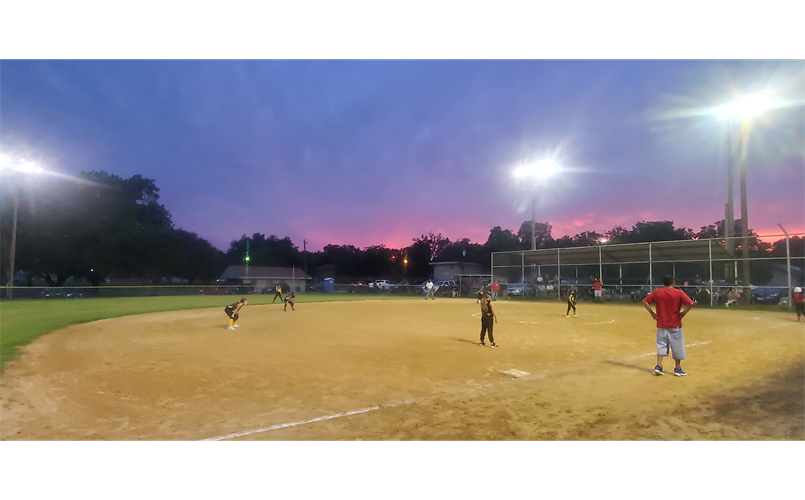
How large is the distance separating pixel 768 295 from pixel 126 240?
69.5m

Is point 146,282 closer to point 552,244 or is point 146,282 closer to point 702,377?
point 702,377

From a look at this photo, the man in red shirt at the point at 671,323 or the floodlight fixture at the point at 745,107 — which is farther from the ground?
the floodlight fixture at the point at 745,107

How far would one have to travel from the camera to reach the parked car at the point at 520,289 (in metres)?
39.8

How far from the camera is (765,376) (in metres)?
7.93

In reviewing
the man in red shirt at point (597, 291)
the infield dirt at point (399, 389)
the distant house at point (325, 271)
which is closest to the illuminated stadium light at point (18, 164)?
the infield dirt at point (399, 389)

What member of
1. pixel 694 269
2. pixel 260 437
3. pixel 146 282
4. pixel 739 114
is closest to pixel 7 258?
pixel 146 282

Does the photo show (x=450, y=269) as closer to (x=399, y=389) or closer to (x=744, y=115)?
(x=744, y=115)

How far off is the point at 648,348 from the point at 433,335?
21.7ft

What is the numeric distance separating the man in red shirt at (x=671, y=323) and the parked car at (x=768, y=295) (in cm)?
2721

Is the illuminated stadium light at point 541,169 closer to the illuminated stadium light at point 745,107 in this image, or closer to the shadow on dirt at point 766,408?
the illuminated stadium light at point 745,107

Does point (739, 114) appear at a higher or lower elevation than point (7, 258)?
higher

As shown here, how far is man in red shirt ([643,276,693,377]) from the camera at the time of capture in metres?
8.05

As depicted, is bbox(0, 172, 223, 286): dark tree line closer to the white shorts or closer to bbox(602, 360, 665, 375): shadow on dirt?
bbox(602, 360, 665, 375): shadow on dirt

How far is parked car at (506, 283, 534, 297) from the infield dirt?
2634 centimetres
